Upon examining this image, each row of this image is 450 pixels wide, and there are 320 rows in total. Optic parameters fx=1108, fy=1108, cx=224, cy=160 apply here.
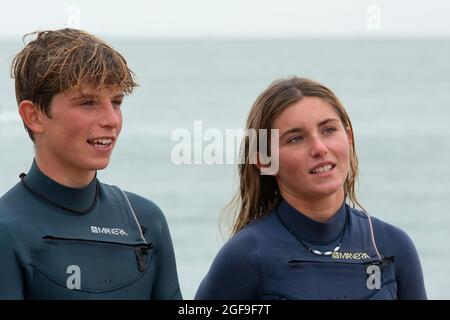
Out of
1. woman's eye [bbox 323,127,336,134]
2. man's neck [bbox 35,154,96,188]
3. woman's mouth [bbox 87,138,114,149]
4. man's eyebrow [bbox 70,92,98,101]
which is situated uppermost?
man's eyebrow [bbox 70,92,98,101]

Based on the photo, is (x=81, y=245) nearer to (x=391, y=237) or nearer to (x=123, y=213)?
(x=123, y=213)

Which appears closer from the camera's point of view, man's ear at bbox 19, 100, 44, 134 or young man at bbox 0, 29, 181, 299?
young man at bbox 0, 29, 181, 299

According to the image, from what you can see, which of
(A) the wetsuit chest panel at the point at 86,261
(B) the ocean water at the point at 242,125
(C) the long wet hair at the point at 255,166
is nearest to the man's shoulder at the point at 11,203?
(A) the wetsuit chest panel at the point at 86,261

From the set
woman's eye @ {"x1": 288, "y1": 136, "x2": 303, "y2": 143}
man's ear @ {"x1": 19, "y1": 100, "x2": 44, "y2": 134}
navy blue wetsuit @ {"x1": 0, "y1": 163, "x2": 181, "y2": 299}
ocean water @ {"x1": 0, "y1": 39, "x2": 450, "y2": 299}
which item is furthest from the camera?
ocean water @ {"x1": 0, "y1": 39, "x2": 450, "y2": 299}

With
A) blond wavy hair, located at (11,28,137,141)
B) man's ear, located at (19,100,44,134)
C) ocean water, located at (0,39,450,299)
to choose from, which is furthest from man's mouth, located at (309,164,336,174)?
ocean water, located at (0,39,450,299)

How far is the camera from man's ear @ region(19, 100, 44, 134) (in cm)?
314

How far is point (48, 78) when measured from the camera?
10.2ft

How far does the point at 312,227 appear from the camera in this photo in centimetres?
332

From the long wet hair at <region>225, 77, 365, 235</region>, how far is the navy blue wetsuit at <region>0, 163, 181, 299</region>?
0.32m

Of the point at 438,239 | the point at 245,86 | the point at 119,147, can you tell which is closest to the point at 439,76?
the point at 245,86

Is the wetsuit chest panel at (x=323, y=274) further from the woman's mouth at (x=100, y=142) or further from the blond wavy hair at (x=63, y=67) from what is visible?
the blond wavy hair at (x=63, y=67)

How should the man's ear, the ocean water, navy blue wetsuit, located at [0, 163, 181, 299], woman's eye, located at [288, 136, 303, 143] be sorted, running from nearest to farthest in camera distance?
navy blue wetsuit, located at [0, 163, 181, 299] < the man's ear < woman's eye, located at [288, 136, 303, 143] < the ocean water

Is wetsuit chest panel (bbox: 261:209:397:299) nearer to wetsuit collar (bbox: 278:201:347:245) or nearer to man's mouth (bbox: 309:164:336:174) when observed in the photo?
wetsuit collar (bbox: 278:201:347:245)

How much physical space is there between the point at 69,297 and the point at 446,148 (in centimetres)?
2786
